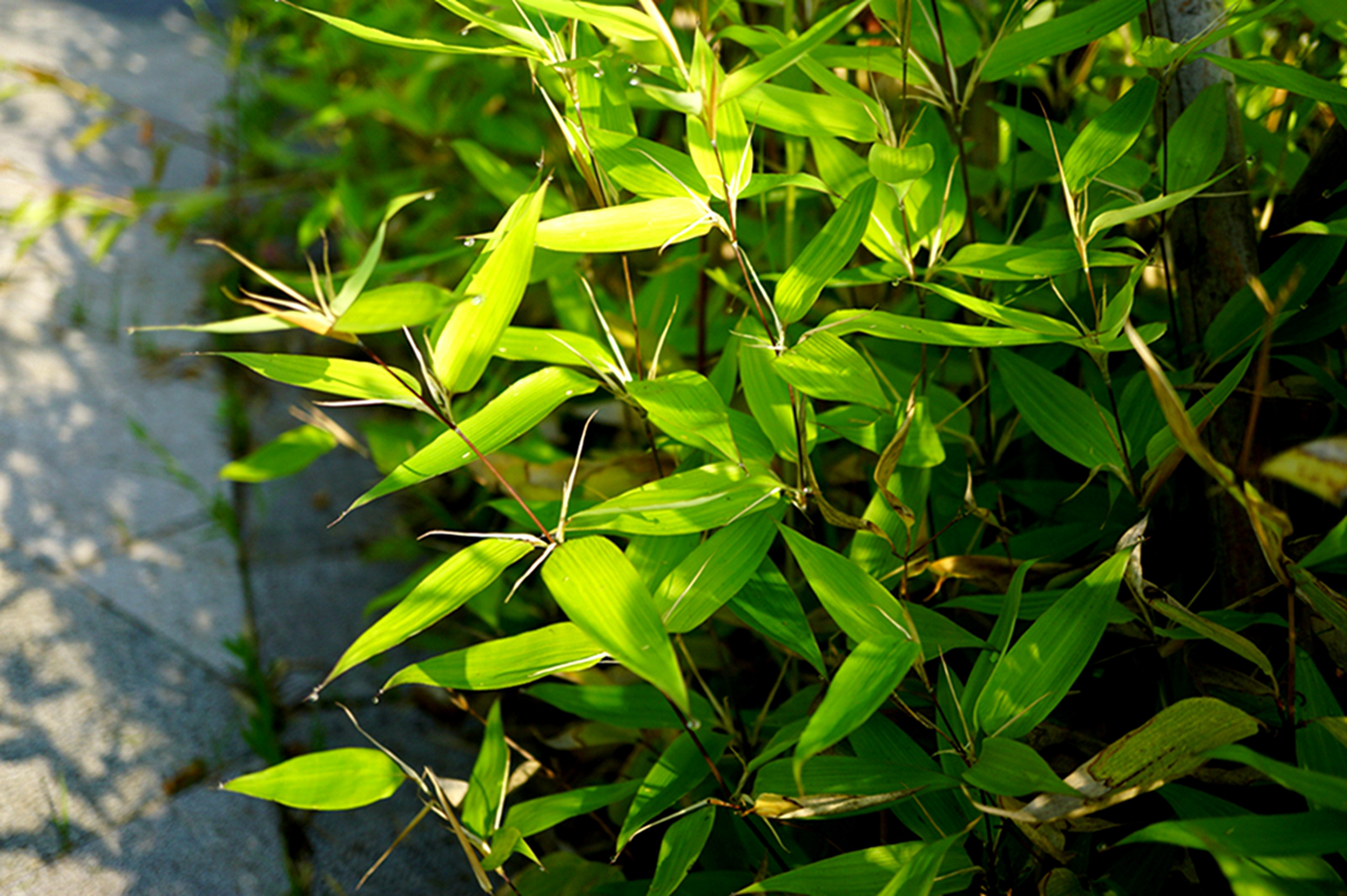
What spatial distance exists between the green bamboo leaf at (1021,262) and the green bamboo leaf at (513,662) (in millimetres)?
301

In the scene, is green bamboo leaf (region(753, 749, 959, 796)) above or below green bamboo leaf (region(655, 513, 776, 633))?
below

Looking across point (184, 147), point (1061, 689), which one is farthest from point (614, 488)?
point (184, 147)

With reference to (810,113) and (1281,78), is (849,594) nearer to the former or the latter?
(810,113)

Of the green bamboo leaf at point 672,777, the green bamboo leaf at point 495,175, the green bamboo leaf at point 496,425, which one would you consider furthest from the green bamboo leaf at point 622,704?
the green bamboo leaf at point 495,175

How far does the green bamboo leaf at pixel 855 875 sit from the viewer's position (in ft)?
1.38

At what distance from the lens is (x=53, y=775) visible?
804 millimetres

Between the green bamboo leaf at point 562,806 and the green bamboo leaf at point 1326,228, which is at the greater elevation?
the green bamboo leaf at point 1326,228

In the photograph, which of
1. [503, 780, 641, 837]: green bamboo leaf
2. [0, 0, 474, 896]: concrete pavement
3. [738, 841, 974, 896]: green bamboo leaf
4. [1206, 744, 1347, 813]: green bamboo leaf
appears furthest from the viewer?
[0, 0, 474, 896]: concrete pavement

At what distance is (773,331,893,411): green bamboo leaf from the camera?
0.44 metres

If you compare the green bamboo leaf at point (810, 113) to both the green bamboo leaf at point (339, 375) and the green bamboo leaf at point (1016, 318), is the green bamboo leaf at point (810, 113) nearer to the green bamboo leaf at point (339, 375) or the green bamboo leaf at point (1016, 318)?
the green bamboo leaf at point (1016, 318)

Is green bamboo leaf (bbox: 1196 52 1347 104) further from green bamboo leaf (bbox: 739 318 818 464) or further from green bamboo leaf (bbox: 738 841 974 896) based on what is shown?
green bamboo leaf (bbox: 738 841 974 896)

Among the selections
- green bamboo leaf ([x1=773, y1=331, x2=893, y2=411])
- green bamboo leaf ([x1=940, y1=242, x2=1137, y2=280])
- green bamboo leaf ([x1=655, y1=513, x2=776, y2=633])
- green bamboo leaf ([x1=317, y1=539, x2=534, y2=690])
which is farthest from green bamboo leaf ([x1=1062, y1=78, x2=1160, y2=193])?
green bamboo leaf ([x1=317, y1=539, x2=534, y2=690])

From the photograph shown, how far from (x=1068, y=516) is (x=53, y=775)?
3.16ft

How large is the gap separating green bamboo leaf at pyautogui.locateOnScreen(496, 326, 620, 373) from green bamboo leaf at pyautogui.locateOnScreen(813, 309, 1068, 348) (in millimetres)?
139
